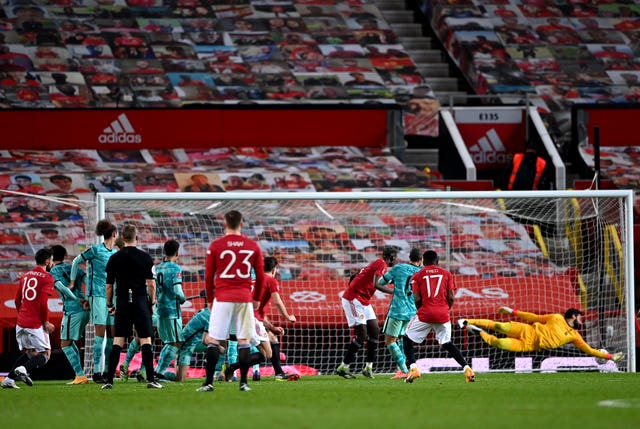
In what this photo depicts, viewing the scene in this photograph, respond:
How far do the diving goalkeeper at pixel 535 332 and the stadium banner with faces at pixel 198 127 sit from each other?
6.17 meters

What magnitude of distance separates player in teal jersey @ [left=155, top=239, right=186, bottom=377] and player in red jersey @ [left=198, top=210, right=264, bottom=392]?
9.14 ft

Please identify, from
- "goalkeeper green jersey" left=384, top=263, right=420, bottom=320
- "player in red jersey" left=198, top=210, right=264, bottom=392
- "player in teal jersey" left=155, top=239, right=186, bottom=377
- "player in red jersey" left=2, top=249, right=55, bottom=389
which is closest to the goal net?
"goalkeeper green jersey" left=384, top=263, right=420, bottom=320

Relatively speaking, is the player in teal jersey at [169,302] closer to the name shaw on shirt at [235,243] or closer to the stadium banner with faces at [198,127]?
the name shaw on shirt at [235,243]

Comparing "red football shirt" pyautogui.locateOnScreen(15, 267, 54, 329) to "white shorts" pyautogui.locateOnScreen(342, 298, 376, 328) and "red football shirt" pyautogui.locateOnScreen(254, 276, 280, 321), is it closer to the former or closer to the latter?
"red football shirt" pyautogui.locateOnScreen(254, 276, 280, 321)

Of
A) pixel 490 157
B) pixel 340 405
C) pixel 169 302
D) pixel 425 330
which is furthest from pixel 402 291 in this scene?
pixel 490 157

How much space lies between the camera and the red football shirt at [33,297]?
45.2 feet

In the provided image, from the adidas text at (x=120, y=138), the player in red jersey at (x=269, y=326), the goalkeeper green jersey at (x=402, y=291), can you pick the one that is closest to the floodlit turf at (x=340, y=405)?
the player in red jersey at (x=269, y=326)

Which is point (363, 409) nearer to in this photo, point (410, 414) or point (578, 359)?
point (410, 414)

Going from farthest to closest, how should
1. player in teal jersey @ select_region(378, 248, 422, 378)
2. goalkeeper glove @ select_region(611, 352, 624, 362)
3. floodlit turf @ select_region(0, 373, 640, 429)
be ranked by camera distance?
goalkeeper glove @ select_region(611, 352, 624, 362) < player in teal jersey @ select_region(378, 248, 422, 378) < floodlit turf @ select_region(0, 373, 640, 429)

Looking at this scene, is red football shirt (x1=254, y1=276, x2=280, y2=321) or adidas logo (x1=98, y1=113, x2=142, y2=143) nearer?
red football shirt (x1=254, y1=276, x2=280, y2=321)

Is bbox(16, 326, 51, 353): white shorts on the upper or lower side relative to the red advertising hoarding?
lower

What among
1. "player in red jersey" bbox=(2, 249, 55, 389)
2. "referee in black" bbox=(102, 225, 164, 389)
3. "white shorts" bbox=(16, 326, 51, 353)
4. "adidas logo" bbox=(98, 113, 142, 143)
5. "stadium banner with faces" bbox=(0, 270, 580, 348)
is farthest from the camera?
"adidas logo" bbox=(98, 113, 142, 143)

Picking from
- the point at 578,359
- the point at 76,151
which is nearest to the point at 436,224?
the point at 578,359

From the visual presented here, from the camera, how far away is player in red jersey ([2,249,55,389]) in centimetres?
1377
